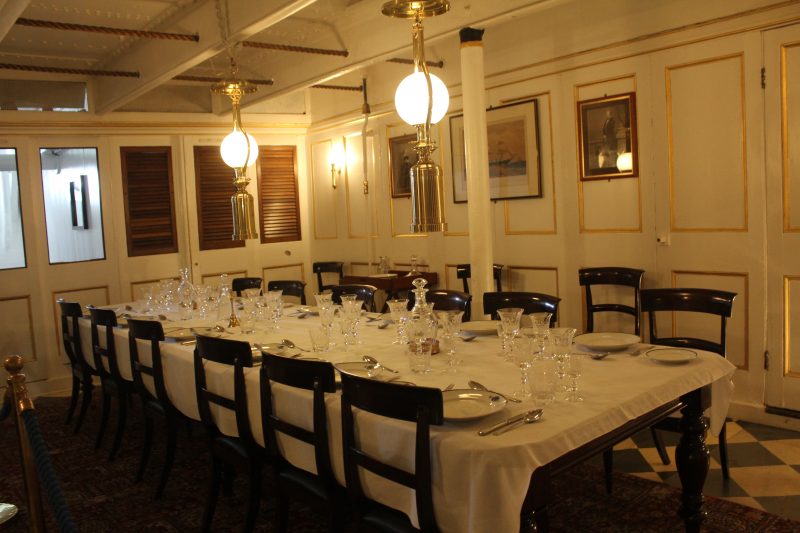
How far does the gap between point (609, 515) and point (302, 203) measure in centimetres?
600

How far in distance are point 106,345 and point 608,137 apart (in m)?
3.78

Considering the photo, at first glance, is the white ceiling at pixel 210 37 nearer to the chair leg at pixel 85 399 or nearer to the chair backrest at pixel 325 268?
the chair backrest at pixel 325 268

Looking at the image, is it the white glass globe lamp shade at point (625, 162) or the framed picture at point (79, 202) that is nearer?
the white glass globe lamp shade at point (625, 162)

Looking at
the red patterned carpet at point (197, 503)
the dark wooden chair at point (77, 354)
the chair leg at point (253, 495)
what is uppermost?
the dark wooden chair at point (77, 354)

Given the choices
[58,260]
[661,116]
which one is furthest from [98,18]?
[661,116]

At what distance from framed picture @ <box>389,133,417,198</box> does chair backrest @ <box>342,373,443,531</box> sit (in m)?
4.91

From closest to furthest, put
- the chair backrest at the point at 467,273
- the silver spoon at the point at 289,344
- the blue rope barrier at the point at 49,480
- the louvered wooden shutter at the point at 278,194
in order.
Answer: the blue rope barrier at the point at 49,480, the silver spoon at the point at 289,344, the chair backrest at the point at 467,273, the louvered wooden shutter at the point at 278,194

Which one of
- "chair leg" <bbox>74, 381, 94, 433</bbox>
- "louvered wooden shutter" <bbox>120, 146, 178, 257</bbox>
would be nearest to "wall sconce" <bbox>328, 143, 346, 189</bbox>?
"louvered wooden shutter" <bbox>120, 146, 178, 257</bbox>

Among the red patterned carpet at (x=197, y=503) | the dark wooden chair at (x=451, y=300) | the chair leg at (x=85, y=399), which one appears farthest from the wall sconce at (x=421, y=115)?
the chair leg at (x=85, y=399)

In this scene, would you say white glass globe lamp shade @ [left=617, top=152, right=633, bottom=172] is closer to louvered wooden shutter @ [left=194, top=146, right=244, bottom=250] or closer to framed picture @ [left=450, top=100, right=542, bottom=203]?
framed picture @ [left=450, top=100, right=542, bottom=203]

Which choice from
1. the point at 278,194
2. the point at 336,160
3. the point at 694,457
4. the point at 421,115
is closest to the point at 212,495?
the point at 421,115

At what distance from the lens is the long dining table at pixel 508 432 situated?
1867 mm

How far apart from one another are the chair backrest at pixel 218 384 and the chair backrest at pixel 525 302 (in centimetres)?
155

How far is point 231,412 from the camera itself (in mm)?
2959
